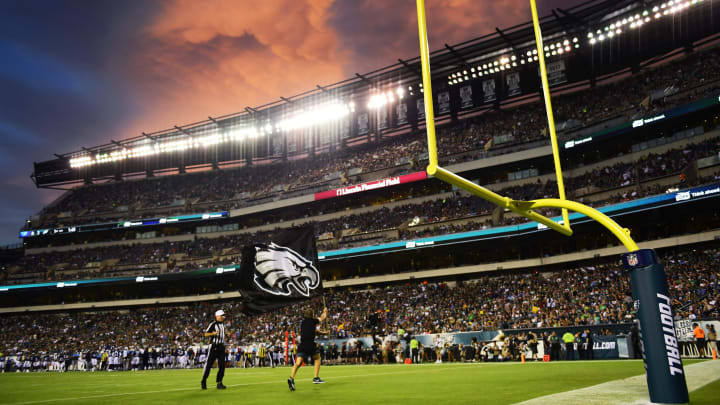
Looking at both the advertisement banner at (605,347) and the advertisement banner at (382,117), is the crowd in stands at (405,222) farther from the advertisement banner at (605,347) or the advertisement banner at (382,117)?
the advertisement banner at (605,347)

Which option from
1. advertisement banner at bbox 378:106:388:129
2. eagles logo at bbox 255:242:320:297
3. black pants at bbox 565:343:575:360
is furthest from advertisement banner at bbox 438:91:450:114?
eagles logo at bbox 255:242:320:297

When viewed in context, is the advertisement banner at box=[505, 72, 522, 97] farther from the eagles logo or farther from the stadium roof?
the eagles logo

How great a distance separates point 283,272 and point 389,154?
3502 cm

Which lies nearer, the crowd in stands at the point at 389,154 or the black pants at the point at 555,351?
the black pants at the point at 555,351

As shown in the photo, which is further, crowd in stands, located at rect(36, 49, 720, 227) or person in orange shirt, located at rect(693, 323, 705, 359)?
crowd in stands, located at rect(36, 49, 720, 227)

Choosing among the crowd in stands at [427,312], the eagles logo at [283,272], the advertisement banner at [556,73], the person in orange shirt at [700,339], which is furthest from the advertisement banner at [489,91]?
the eagles logo at [283,272]

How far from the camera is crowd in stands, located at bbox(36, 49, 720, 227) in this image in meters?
33.8

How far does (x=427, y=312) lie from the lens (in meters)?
33.1

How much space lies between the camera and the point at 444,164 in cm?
4050

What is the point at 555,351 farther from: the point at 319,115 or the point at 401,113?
the point at 319,115

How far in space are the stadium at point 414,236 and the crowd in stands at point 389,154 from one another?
0.26m

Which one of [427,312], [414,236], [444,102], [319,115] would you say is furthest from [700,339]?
[319,115]

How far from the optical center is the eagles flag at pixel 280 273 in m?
13.4

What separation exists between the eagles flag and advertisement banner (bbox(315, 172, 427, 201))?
26.2 meters
